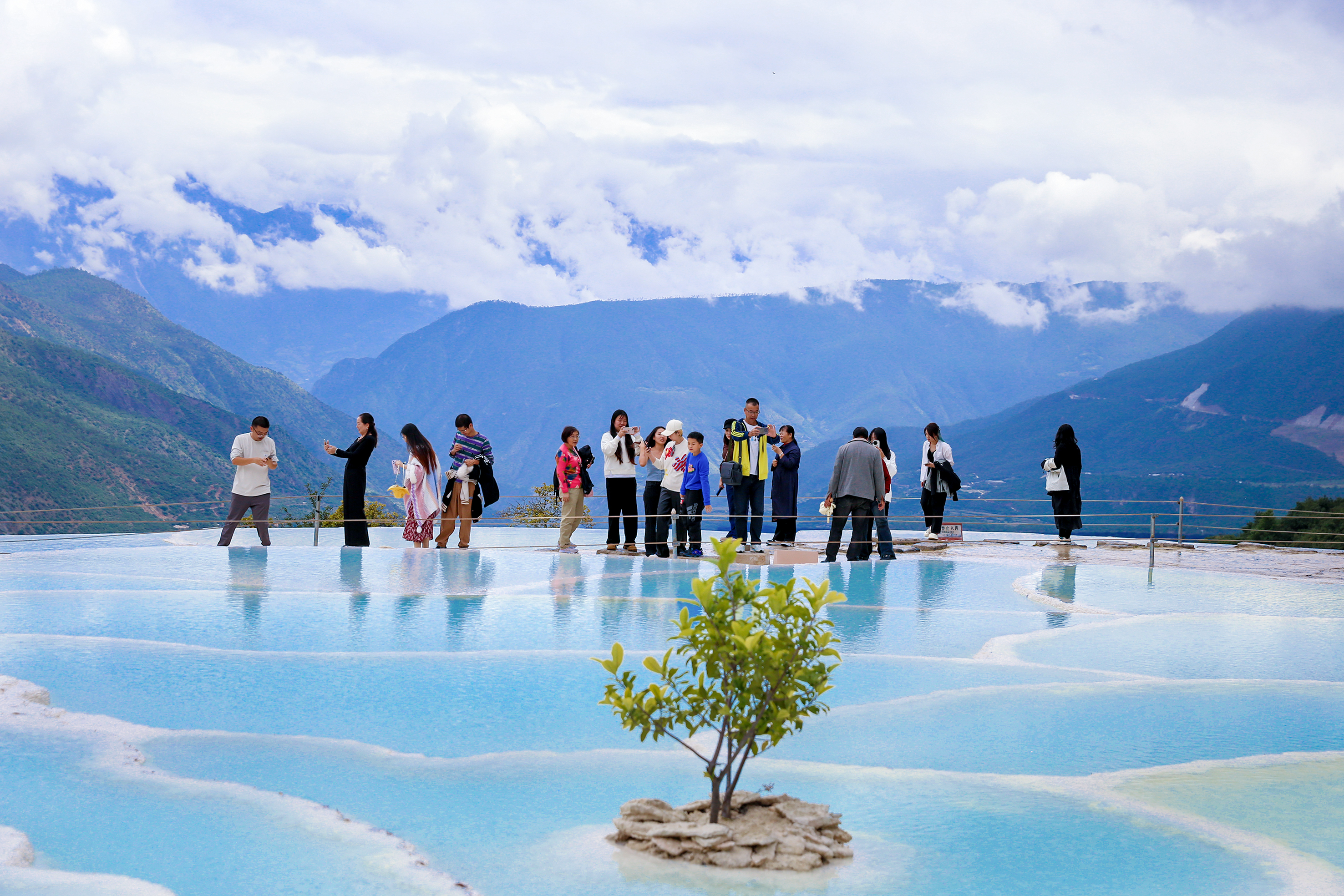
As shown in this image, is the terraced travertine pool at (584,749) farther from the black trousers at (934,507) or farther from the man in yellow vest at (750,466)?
the black trousers at (934,507)

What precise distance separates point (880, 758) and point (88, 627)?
6.69 m

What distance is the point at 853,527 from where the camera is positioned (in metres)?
13.4

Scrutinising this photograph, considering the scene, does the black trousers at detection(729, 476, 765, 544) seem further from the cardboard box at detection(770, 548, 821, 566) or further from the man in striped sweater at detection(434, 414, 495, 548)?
the man in striped sweater at detection(434, 414, 495, 548)

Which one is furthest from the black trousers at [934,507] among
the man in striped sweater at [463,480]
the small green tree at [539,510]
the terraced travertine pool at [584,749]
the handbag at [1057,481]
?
the small green tree at [539,510]

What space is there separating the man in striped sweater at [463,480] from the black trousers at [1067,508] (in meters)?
7.71

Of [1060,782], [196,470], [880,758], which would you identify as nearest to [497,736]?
[880,758]

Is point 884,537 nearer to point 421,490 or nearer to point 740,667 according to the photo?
point 421,490

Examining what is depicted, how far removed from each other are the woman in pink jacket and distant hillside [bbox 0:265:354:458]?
415 ft

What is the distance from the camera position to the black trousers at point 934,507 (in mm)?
15930

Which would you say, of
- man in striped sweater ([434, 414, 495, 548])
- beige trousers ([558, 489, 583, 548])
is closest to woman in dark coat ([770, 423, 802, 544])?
beige trousers ([558, 489, 583, 548])

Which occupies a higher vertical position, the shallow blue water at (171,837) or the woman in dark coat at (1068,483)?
the woman in dark coat at (1068,483)

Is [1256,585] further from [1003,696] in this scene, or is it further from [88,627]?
[88,627]

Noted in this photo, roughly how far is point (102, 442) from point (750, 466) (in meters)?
73.7

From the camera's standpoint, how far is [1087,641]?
9.02m
